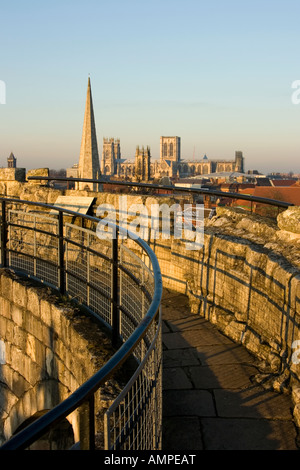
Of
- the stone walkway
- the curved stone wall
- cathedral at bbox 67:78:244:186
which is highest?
cathedral at bbox 67:78:244:186

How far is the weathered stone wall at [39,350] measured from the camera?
409 cm

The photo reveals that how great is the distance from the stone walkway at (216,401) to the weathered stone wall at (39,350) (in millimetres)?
621

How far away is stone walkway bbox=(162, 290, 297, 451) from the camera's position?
125 inches

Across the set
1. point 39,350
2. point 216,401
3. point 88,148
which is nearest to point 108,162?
point 88,148

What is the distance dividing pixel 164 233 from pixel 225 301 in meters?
1.97

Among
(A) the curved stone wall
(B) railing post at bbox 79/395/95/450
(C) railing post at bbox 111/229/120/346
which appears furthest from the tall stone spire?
(B) railing post at bbox 79/395/95/450

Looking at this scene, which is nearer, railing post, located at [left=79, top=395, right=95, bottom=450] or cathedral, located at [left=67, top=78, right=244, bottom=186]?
railing post, located at [left=79, top=395, right=95, bottom=450]

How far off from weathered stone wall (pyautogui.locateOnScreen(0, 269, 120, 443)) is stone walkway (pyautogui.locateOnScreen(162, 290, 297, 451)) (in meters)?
0.62

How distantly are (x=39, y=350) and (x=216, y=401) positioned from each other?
2.21 m

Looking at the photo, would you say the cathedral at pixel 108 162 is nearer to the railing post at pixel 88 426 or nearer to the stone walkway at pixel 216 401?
the stone walkway at pixel 216 401

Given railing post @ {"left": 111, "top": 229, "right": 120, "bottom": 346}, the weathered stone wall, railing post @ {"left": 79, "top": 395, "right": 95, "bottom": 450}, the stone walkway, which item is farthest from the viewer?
the weathered stone wall

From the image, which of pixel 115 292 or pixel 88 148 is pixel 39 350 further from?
pixel 88 148

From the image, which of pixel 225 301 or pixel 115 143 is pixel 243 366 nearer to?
pixel 225 301

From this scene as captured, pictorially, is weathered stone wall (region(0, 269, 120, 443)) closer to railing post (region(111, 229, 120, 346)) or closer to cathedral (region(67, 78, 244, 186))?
railing post (region(111, 229, 120, 346))
